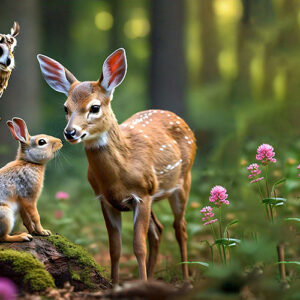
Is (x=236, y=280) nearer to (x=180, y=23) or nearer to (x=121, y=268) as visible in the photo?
(x=121, y=268)

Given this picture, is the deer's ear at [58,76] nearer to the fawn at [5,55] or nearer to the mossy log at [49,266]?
the fawn at [5,55]

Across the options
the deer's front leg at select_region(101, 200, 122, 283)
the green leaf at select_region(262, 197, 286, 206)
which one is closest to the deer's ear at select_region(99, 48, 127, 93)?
the deer's front leg at select_region(101, 200, 122, 283)

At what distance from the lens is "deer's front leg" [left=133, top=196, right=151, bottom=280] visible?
504 centimetres

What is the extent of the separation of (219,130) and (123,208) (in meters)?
9.03

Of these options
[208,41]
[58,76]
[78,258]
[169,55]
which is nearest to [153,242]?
[78,258]

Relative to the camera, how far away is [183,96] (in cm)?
1286

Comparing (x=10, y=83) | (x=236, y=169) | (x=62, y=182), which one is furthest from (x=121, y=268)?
(x=10, y=83)

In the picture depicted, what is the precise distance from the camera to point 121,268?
6793 millimetres

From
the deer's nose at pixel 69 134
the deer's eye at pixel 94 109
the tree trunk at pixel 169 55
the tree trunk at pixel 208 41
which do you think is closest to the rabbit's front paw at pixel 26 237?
the deer's nose at pixel 69 134

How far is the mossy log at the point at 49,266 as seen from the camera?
173 inches

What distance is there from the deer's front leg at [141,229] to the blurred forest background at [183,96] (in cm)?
88

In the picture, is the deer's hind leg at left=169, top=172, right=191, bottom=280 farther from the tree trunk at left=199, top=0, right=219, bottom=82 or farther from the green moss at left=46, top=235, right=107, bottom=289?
the tree trunk at left=199, top=0, right=219, bottom=82

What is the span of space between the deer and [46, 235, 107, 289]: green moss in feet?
1.45

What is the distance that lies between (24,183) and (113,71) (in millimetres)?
1247
